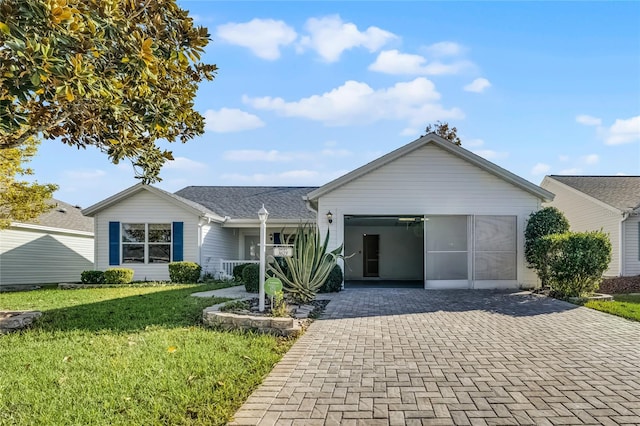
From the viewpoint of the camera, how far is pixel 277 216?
18.9 metres

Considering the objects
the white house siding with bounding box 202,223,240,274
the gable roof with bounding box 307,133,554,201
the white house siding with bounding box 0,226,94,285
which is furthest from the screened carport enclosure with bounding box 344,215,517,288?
the white house siding with bounding box 0,226,94,285

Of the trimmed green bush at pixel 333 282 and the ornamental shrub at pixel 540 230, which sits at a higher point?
the ornamental shrub at pixel 540 230

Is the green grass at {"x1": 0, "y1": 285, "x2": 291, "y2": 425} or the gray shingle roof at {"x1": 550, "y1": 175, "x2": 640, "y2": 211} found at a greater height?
the gray shingle roof at {"x1": 550, "y1": 175, "x2": 640, "y2": 211}

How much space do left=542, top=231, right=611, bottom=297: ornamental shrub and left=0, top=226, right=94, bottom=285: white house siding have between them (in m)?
19.1

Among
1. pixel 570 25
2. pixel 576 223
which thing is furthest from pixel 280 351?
pixel 576 223

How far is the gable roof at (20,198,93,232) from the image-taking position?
18.8 m

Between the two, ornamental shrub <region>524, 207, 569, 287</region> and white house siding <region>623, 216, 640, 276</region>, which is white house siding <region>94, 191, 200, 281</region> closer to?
ornamental shrub <region>524, 207, 569, 287</region>

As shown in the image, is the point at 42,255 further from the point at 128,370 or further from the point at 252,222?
the point at 128,370

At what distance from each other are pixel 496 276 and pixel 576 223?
9.19 meters

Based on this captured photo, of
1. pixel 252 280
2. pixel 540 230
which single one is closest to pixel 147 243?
pixel 252 280

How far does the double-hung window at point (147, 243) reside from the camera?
16.9 m

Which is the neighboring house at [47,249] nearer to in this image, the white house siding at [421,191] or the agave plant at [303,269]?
the white house siding at [421,191]

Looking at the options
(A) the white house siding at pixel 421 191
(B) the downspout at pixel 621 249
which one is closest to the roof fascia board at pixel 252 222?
(A) the white house siding at pixel 421 191

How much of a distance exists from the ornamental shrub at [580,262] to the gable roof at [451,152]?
252cm
